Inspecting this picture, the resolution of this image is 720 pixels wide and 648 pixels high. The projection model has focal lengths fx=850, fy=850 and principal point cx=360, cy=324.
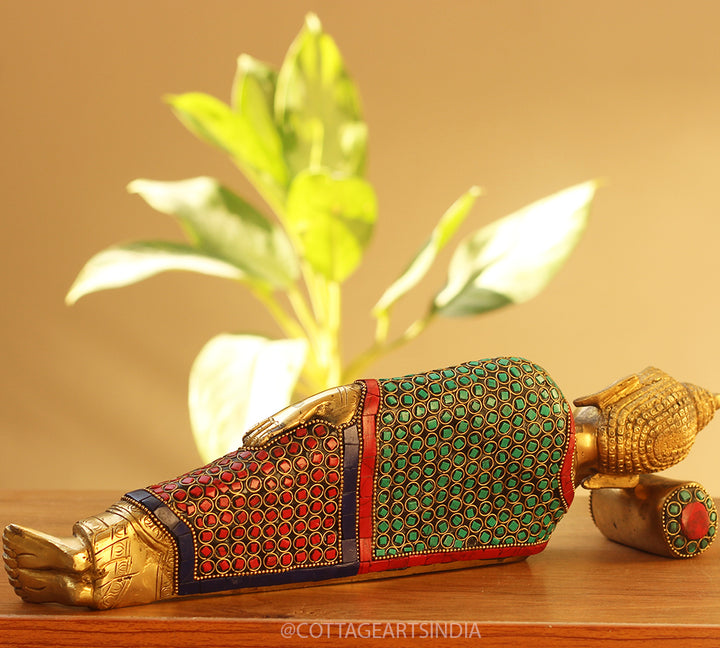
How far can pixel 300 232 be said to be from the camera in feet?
4.79

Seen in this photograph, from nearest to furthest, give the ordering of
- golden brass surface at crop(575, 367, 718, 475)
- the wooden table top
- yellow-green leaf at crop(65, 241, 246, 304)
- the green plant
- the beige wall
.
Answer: the wooden table top, golden brass surface at crop(575, 367, 718, 475), the green plant, yellow-green leaf at crop(65, 241, 246, 304), the beige wall

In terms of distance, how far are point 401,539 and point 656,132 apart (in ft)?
5.70

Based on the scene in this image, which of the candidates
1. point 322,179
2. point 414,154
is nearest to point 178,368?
point 414,154

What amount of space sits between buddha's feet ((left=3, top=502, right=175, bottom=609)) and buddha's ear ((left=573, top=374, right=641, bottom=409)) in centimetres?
39

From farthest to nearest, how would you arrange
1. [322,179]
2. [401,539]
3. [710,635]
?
[322,179]
[401,539]
[710,635]

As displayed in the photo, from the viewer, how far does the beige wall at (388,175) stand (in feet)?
7.04

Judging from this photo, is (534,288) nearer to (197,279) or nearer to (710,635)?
(710,635)

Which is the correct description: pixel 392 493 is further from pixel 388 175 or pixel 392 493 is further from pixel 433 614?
pixel 388 175

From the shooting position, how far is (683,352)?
2180 mm

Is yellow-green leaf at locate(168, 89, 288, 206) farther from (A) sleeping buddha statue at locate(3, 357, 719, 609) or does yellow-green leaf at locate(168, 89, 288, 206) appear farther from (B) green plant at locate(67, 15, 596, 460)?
(A) sleeping buddha statue at locate(3, 357, 719, 609)

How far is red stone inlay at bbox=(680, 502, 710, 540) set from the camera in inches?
30.4

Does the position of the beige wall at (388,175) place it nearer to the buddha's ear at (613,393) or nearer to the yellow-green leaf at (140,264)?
the yellow-green leaf at (140,264)

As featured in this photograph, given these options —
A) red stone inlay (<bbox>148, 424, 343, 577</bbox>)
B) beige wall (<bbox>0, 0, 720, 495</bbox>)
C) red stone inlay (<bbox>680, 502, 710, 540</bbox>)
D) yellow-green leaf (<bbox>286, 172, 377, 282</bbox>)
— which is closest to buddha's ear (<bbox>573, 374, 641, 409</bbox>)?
red stone inlay (<bbox>680, 502, 710, 540</bbox>)

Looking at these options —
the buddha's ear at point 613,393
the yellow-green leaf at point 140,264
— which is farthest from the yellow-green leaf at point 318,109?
the buddha's ear at point 613,393
